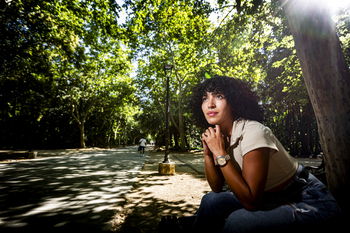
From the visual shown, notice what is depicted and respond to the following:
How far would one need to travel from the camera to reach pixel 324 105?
2.14 m

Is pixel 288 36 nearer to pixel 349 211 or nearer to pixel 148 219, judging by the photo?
pixel 349 211

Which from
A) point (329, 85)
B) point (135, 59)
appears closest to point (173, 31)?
point (135, 59)

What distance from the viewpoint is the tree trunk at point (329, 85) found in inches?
79.3

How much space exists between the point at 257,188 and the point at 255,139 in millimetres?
340

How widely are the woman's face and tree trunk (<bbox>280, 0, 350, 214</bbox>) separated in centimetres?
149

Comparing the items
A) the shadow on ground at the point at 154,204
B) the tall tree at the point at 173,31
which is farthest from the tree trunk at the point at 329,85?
the tall tree at the point at 173,31

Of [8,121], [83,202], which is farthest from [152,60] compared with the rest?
[8,121]

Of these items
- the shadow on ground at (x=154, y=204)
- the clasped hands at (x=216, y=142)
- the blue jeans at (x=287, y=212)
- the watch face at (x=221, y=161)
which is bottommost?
the shadow on ground at (x=154, y=204)

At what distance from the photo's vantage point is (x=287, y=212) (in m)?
1.08

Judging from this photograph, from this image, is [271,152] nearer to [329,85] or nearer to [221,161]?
[221,161]

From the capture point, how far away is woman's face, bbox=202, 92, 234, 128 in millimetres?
1637

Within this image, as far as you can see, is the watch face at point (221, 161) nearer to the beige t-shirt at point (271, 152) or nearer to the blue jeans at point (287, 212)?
the beige t-shirt at point (271, 152)

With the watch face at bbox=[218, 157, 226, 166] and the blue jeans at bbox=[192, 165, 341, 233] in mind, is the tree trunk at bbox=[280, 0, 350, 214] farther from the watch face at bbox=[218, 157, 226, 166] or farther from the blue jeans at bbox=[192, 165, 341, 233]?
the watch face at bbox=[218, 157, 226, 166]

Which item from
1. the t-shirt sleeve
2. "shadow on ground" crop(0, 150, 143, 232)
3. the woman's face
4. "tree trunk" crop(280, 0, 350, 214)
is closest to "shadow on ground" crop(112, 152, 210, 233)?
"shadow on ground" crop(0, 150, 143, 232)
